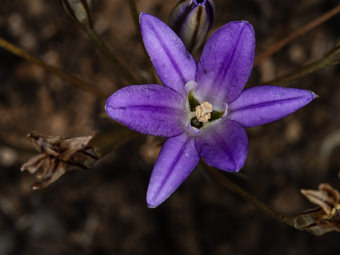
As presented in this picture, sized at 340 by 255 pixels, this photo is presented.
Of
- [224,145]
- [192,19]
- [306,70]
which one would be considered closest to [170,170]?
[224,145]

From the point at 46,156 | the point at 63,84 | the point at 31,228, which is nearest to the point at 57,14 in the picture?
the point at 63,84

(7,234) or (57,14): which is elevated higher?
(57,14)

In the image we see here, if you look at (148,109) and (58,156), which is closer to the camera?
(148,109)

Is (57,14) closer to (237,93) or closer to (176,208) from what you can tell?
(176,208)

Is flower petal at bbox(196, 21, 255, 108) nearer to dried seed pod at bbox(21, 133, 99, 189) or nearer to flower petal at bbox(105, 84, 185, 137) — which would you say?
flower petal at bbox(105, 84, 185, 137)

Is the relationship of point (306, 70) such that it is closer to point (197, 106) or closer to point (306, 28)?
point (306, 28)
